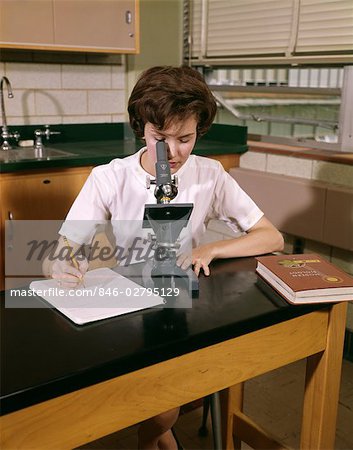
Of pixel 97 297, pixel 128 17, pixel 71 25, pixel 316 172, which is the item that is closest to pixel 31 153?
pixel 71 25

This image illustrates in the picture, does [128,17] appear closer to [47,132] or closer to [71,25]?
[71,25]

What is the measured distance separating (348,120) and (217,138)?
946mm

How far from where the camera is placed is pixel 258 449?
1847mm

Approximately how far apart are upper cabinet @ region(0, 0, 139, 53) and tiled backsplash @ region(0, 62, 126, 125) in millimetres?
299

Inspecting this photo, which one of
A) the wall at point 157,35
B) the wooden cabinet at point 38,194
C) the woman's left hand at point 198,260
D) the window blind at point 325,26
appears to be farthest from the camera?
the wall at point 157,35

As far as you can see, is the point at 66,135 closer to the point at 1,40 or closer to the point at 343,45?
the point at 1,40

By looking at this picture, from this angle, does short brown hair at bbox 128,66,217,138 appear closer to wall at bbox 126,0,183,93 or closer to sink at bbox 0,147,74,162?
sink at bbox 0,147,74,162

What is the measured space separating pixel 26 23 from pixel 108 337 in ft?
7.72

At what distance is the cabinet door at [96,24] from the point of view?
10.1 ft

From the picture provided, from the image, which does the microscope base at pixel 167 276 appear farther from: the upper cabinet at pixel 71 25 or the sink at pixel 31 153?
the upper cabinet at pixel 71 25

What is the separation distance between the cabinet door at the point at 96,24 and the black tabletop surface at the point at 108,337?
2.21 m

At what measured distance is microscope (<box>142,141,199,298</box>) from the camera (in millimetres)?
1313

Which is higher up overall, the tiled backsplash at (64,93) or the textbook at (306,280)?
the tiled backsplash at (64,93)

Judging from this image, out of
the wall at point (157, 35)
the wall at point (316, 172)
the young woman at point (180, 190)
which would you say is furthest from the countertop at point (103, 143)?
the young woman at point (180, 190)
